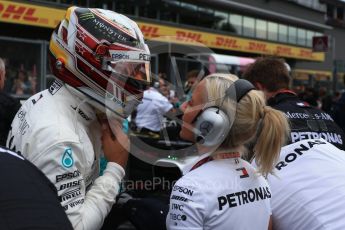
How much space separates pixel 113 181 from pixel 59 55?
58 centimetres

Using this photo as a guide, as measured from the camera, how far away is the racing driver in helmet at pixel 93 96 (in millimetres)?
1687

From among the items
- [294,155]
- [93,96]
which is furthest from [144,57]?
[294,155]

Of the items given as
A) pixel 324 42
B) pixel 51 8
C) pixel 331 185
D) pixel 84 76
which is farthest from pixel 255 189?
pixel 51 8

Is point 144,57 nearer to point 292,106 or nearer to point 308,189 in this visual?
point 308,189

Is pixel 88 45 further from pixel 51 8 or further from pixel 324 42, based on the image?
pixel 51 8

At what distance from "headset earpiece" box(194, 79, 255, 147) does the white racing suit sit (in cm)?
42

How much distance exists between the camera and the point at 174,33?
24594mm

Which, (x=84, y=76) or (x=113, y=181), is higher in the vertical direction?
(x=84, y=76)

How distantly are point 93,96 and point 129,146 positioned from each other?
0.28m

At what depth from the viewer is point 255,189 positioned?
2.02 meters

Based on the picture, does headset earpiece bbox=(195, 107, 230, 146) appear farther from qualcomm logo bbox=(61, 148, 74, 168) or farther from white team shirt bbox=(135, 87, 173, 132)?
white team shirt bbox=(135, 87, 173, 132)

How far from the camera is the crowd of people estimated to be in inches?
64.8

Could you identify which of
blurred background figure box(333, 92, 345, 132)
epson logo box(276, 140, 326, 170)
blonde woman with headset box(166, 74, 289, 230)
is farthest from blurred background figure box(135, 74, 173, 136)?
blonde woman with headset box(166, 74, 289, 230)

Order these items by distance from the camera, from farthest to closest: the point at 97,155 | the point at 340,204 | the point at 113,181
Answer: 1. the point at 340,204
2. the point at 97,155
3. the point at 113,181
